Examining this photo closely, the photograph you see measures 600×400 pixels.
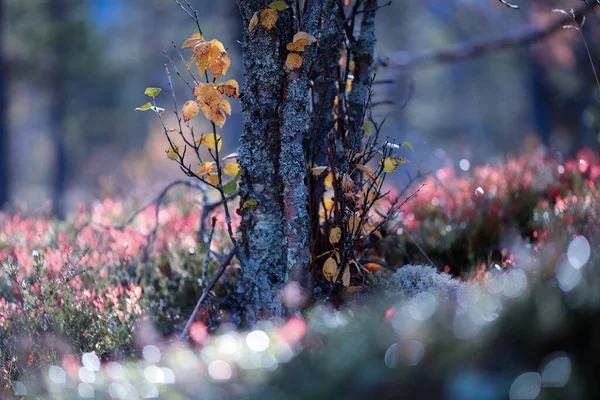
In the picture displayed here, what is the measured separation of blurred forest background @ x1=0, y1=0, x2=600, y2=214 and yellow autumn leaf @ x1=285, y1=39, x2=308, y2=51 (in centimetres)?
241

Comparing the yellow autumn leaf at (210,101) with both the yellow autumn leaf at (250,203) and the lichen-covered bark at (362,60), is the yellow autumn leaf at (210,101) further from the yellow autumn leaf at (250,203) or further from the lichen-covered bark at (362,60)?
the lichen-covered bark at (362,60)

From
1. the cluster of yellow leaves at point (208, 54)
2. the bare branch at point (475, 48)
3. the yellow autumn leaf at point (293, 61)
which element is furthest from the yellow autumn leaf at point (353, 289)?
the bare branch at point (475, 48)

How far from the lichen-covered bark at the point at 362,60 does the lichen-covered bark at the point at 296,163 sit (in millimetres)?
598

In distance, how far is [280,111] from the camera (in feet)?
9.39

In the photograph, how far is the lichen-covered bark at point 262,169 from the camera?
9.28 ft

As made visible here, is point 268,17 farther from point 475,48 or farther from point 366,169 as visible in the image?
point 475,48

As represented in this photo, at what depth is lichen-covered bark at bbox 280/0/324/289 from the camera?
2.78 m

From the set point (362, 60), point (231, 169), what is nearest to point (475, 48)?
point (362, 60)

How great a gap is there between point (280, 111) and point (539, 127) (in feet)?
45.4

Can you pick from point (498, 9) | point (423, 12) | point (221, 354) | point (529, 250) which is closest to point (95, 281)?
point (221, 354)

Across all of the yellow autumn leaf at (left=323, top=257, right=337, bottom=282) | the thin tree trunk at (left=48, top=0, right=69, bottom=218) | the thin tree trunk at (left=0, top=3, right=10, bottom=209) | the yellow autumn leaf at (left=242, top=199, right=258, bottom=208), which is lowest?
the yellow autumn leaf at (left=323, top=257, right=337, bottom=282)

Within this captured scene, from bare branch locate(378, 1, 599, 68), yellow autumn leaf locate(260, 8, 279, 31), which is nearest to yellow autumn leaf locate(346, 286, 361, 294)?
yellow autumn leaf locate(260, 8, 279, 31)

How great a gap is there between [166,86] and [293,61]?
23.8m

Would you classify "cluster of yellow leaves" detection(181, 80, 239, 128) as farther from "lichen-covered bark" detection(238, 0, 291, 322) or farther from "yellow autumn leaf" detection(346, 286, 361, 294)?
"yellow autumn leaf" detection(346, 286, 361, 294)
